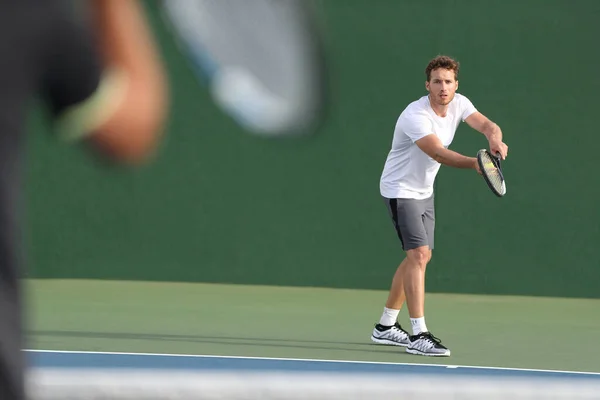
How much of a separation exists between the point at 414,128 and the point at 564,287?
2840 millimetres

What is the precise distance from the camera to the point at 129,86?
6.26 feet

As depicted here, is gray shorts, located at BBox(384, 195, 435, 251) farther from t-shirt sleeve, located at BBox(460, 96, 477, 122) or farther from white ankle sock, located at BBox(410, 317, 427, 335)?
t-shirt sleeve, located at BBox(460, 96, 477, 122)

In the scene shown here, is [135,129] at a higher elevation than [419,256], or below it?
below

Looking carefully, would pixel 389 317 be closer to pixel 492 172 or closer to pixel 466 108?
pixel 492 172

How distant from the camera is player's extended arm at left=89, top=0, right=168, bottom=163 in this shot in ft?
6.15

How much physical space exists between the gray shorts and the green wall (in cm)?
217

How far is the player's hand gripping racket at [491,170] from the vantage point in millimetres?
6020

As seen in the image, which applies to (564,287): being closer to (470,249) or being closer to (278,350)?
(470,249)

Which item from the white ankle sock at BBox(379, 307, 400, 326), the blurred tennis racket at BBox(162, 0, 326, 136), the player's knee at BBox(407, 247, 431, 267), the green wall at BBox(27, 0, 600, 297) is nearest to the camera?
the blurred tennis racket at BBox(162, 0, 326, 136)

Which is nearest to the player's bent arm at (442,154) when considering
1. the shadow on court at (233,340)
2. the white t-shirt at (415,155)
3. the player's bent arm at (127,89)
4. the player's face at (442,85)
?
the white t-shirt at (415,155)

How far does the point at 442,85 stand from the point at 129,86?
4372mm

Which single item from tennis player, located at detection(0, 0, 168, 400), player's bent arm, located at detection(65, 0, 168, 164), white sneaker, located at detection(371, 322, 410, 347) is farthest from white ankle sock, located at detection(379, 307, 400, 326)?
player's bent arm, located at detection(65, 0, 168, 164)

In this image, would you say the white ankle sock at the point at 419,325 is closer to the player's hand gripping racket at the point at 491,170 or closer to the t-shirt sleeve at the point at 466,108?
the player's hand gripping racket at the point at 491,170

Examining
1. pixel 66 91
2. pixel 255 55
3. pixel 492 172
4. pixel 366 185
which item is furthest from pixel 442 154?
pixel 255 55
